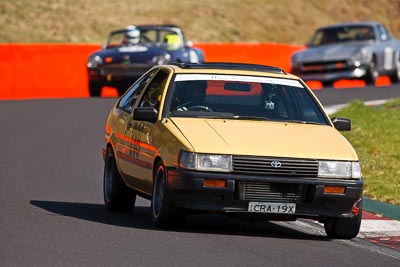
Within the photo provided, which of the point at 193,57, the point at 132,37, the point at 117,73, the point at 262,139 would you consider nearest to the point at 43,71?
the point at 132,37

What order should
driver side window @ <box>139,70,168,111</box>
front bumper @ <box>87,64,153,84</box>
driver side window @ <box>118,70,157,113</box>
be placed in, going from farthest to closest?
front bumper @ <box>87,64,153,84</box> → driver side window @ <box>118,70,157,113</box> → driver side window @ <box>139,70,168,111</box>

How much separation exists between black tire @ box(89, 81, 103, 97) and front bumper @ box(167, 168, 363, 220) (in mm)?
17970

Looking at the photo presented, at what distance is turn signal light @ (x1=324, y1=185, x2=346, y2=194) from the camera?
33.0 ft

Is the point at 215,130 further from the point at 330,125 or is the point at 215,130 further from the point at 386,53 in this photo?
the point at 386,53

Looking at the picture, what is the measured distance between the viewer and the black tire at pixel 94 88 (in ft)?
91.5

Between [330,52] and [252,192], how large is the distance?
22.2 m

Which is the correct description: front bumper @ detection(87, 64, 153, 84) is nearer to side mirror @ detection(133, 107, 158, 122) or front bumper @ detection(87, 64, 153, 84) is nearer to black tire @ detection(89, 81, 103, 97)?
black tire @ detection(89, 81, 103, 97)

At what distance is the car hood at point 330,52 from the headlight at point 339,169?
71.0ft

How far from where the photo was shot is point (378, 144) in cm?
1788

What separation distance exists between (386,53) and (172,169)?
76.7 feet

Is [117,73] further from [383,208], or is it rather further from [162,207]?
[162,207]

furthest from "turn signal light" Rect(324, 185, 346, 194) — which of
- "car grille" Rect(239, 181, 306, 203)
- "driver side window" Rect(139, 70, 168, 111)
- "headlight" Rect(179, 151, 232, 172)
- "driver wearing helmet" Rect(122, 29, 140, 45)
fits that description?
"driver wearing helmet" Rect(122, 29, 140, 45)

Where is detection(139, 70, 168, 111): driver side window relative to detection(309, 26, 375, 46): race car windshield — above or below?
above

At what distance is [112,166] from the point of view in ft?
39.4
